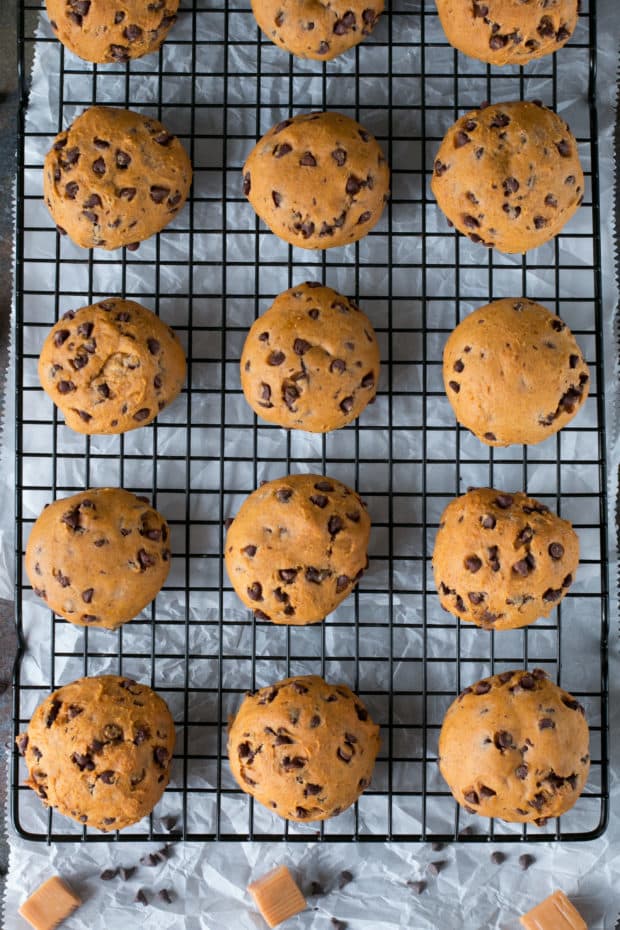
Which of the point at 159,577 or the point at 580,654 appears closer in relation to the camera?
the point at 159,577

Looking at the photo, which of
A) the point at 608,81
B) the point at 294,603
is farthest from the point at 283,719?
the point at 608,81

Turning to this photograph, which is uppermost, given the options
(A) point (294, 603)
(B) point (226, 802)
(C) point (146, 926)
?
(A) point (294, 603)

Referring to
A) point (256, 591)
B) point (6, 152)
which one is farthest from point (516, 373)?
point (6, 152)

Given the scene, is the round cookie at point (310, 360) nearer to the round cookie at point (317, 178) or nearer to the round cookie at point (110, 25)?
the round cookie at point (317, 178)

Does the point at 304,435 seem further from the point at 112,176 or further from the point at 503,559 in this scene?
the point at 112,176

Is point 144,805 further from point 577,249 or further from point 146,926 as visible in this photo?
point 577,249

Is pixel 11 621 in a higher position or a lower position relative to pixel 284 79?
lower
